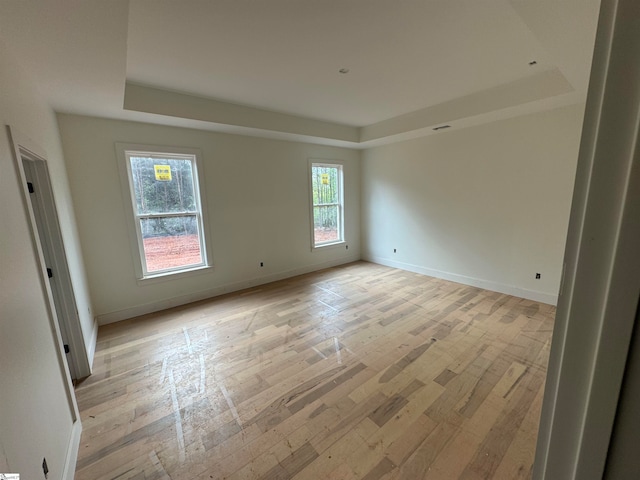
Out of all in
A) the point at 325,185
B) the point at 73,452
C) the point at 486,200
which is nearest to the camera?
the point at 73,452

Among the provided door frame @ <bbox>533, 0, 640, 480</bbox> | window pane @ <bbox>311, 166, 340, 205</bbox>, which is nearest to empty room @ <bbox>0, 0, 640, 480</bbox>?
door frame @ <bbox>533, 0, 640, 480</bbox>

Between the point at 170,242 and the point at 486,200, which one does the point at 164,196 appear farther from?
the point at 486,200

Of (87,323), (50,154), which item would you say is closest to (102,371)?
(87,323)

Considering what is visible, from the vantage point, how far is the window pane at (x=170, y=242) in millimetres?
3602

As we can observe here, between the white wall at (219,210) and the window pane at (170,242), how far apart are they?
204 mm

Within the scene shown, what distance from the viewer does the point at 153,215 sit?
3.56m

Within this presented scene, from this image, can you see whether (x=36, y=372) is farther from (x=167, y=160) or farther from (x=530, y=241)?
(x=530, y=241)

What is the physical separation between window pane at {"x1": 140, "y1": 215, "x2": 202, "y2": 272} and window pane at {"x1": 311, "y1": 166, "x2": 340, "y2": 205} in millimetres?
2300

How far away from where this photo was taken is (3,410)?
3.42 feet

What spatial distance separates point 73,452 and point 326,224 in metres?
4.54

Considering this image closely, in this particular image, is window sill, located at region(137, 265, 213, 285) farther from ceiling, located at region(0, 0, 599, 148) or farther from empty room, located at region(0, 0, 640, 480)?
ceiling, located at region(0, 0, 599, 148)

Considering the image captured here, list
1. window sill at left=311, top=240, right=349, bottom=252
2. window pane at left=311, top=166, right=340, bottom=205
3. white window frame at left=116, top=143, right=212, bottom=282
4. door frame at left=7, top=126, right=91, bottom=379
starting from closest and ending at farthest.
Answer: door frame at left=7, top=126, right=91, bottom=379 < white window frame at left=116, top=143, right=212, bottom=282 < window pane at left=311, top=166, right=340, bottom=205 < window sill at left=311, top=240, right=349, bottom=252

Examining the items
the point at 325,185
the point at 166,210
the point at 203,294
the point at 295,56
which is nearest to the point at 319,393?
the point at 203,294

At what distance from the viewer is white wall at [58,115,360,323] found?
123 inches
